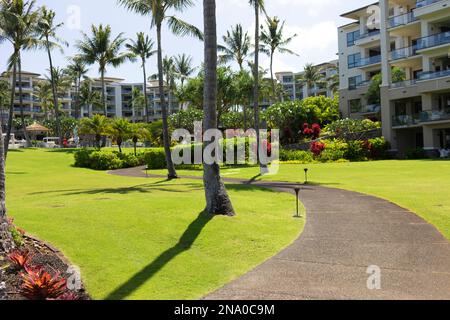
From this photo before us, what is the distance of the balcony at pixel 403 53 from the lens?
4688cm

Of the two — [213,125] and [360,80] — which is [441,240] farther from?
[360,80]

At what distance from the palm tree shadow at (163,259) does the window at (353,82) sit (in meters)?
49.8

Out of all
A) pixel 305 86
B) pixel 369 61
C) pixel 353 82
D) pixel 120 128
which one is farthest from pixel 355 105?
pixel 305 86

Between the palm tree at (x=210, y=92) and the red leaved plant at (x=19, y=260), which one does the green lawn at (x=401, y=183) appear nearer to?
the palm tree at (x=210, y=92)

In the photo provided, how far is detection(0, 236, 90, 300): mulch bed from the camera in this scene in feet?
23.5

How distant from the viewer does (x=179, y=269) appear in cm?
838

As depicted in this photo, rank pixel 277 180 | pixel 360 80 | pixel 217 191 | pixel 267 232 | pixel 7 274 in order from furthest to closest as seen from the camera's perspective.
→ pixel 360 80 < pixel 277 180 < pixel 217 191 < pixel 267 232 < pixel 7 274

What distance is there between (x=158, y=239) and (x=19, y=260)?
10.3 feet

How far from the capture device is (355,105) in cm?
5872

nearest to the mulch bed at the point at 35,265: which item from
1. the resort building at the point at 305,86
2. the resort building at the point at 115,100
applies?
the resort building at the point at 305,86

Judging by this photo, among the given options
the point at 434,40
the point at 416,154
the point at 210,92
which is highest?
the point at 434,40

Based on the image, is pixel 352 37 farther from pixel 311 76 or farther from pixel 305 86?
pixel 305 86

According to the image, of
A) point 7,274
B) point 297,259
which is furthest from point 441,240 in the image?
point 7,274
